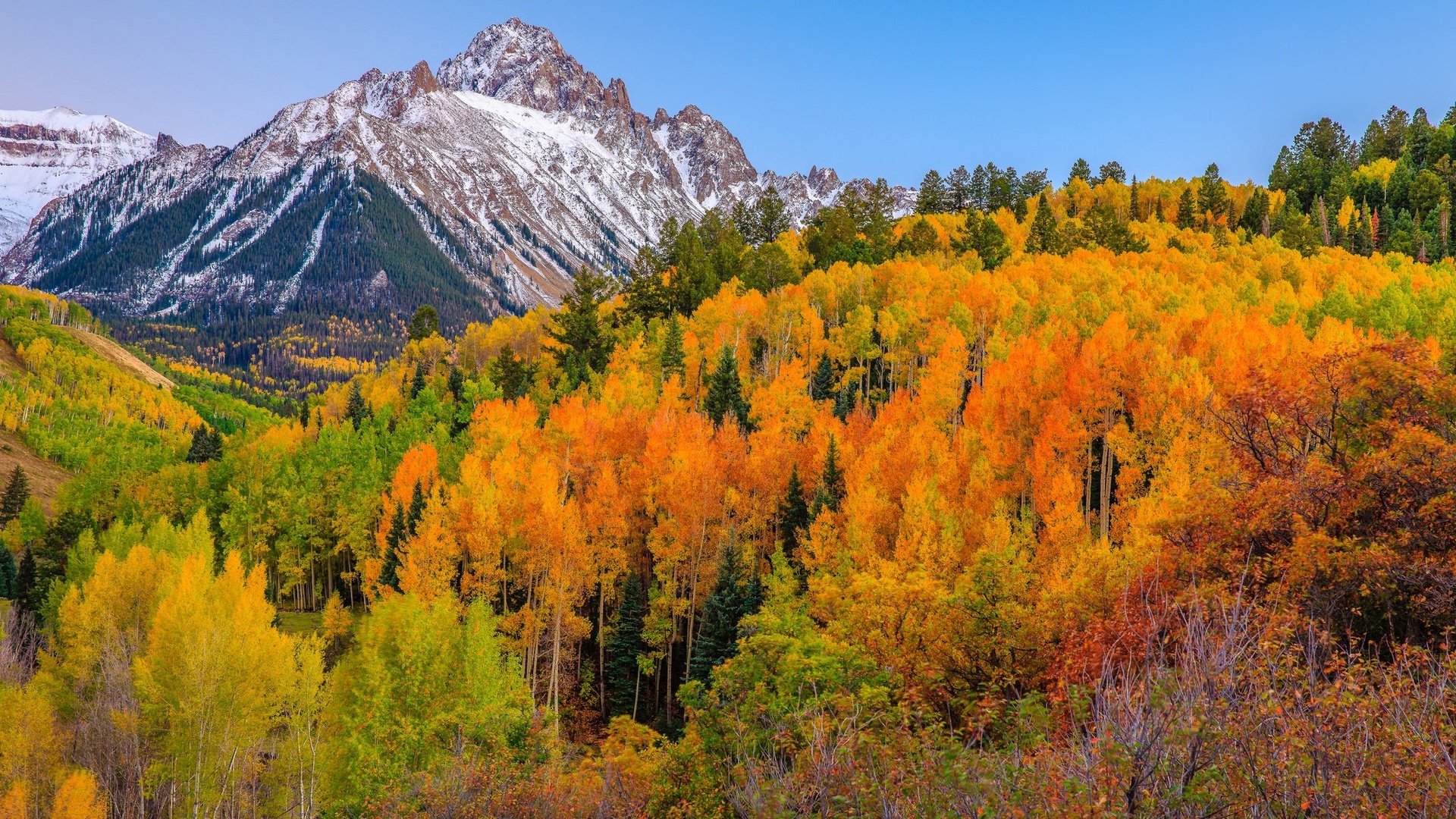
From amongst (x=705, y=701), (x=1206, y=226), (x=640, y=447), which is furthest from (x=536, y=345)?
(x=1206, y=226)

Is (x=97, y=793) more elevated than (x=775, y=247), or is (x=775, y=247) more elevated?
(x=775, y=247)

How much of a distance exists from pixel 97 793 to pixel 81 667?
9.25 meters

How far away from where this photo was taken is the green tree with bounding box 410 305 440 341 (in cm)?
9612

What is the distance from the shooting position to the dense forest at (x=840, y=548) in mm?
12109

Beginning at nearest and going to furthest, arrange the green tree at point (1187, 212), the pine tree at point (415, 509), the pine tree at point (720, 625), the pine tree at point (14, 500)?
Answer: the pine tree at point (720, 625), the pine tree at point (415, 509), the pine tree at point (14, 500), the green tree at point (1187, 212)

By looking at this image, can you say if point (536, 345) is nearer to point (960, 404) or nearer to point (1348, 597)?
point (960, 404)

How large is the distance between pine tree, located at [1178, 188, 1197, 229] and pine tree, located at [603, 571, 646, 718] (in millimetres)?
87160

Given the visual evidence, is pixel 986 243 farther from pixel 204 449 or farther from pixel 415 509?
pixel 204 449

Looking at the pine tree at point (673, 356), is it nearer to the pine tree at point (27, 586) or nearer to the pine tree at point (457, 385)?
the pine tree at point (457, 385)

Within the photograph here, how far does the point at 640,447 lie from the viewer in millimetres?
51156

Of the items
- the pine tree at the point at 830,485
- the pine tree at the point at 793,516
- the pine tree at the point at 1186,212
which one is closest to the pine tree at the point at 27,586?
the pine tree at the point at 793,516

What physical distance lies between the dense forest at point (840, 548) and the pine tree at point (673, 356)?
27cm

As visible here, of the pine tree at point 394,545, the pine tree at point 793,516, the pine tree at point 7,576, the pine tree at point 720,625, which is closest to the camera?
the pine tree at point 720,625

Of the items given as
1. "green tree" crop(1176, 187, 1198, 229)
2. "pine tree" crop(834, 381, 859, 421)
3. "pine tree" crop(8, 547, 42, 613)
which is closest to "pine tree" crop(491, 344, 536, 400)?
"pine tree" crop(834, 381, 859, 421)
